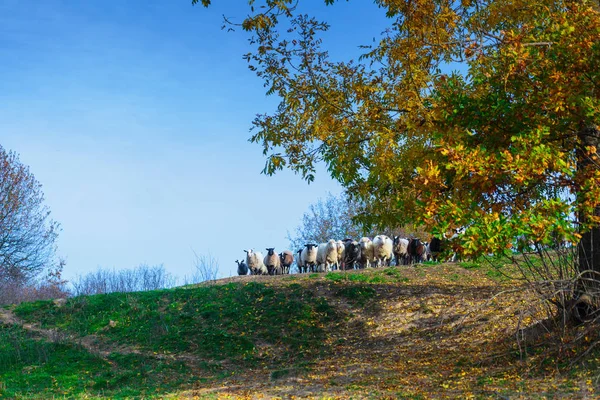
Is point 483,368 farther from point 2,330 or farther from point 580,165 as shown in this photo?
point 2,330

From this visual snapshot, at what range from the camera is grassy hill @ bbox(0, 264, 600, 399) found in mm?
12242

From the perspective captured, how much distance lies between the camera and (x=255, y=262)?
35.5m

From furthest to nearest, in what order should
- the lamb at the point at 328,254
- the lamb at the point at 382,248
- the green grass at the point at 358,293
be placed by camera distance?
the lamb at the point at 328,254 < the lamb at the point at 382,248 < the green grass at the point at 358,293

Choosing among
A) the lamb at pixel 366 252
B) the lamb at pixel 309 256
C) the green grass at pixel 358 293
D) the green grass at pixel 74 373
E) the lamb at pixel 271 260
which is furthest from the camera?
the lamb at pixel 271 260

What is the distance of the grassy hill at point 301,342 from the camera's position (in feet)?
40.2

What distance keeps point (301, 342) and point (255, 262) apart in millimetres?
18535

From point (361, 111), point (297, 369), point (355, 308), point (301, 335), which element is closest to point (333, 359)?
point (297, 369)

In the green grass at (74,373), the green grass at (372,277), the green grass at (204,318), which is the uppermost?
the green grass at (372,277)

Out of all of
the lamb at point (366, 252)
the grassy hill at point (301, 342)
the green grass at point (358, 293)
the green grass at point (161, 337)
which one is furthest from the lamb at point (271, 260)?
the green grass at point (358, 293)

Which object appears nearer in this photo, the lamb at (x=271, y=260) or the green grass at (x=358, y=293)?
the green grass at (x=358, y=293)

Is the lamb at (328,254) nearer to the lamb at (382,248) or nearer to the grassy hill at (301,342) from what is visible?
the lamb at (382,248)

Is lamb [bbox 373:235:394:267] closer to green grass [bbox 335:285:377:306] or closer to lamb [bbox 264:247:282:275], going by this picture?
lamb [bbox 264:247:282:275]

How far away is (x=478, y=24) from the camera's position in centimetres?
1484

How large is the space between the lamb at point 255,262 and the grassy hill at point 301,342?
1172cm
